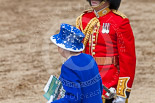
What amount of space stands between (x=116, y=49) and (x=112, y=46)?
0.05 meters

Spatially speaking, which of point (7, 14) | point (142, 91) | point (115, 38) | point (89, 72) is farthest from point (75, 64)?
point (7, 14)

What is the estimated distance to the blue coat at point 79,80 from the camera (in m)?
2.73

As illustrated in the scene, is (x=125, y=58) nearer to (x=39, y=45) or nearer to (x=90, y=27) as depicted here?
(x=90, y=27)

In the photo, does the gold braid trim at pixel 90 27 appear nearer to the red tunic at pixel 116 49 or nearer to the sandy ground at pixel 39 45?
the red tunic at pixel 116 49

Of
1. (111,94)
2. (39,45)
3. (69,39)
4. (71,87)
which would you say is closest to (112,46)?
(111,94)

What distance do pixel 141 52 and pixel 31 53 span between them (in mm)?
2153

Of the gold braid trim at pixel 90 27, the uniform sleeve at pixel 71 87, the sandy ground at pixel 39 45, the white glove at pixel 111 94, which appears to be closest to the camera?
the uniform sleeve at pixel 71 87

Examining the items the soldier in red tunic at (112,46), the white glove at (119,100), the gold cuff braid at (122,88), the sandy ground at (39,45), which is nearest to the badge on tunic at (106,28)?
the soldier in red tunic at (112,46)

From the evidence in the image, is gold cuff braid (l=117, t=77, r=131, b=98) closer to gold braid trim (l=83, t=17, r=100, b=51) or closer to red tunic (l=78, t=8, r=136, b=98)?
red tunic (l=78, t=8, r=136, b=98)

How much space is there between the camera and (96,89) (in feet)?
9.46

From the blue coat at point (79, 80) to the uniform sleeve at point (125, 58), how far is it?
0.56m

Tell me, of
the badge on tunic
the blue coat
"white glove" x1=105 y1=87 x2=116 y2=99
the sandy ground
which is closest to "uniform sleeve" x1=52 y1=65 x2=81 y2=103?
the blue coat

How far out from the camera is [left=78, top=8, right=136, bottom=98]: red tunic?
3377 mm

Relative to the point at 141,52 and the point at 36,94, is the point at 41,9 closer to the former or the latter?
the point at 141,52
